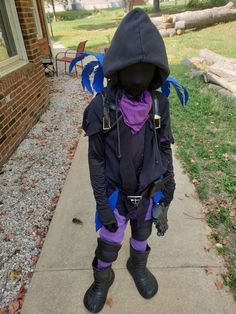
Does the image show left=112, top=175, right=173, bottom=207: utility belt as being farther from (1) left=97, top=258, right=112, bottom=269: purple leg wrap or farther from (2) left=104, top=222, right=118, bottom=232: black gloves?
(1) left=97, top=258, right=112, bottom=269: purple leg wrap

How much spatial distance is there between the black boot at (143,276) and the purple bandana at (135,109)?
3.30ft

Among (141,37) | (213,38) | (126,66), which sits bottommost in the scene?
(213,38)

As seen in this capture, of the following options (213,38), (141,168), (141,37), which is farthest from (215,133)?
(213,38)

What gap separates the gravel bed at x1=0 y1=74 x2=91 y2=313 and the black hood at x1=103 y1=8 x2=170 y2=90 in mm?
1848

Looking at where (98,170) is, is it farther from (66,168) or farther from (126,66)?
(66,168)

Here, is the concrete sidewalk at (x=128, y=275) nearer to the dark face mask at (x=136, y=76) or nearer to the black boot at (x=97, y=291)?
the black boot at (x=97, y=291)

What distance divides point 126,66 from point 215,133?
3382 mm

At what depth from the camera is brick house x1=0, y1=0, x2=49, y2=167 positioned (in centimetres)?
402

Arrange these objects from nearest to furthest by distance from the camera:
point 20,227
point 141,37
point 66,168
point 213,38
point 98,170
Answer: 1. point 141,37
2. point 98,170
3. point 20,227
4. point 66,168
5. point 213,38

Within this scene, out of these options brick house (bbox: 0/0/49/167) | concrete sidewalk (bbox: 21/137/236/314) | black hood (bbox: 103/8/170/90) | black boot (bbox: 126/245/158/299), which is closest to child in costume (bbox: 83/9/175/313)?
black hood (bbox: 103/8/170/90)

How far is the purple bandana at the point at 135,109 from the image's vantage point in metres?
1.54

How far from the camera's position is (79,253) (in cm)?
246

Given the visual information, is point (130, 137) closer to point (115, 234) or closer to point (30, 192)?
point (115, 234)

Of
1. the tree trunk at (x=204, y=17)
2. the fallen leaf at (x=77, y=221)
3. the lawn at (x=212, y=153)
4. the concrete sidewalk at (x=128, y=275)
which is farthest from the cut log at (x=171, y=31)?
the fallen leaf at (x=77, y=221)
